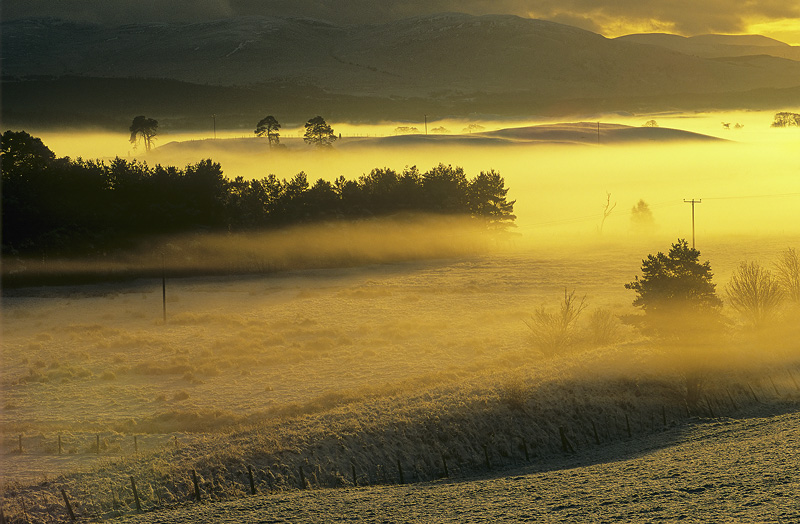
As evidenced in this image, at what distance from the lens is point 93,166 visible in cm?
10212

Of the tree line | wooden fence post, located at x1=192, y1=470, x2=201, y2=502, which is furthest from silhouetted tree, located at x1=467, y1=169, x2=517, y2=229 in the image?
wooden fence post, located at x1=192, y1=470, x2=201, y2=502

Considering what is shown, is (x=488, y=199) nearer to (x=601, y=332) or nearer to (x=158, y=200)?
(x=158, y=200)

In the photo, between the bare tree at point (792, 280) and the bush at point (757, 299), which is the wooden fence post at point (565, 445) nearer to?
the bush at point (757, 299)

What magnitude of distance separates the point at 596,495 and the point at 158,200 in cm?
7871

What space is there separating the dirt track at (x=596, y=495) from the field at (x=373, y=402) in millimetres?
153

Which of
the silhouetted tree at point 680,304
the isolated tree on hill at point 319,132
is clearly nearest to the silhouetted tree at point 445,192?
the silhouetted tree at point 680,304

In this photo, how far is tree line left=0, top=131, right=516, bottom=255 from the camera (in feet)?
309

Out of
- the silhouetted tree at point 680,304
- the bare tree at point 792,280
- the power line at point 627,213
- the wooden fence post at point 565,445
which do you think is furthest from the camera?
the power line at point 627,213

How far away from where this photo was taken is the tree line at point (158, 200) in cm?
9419

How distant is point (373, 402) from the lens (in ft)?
153

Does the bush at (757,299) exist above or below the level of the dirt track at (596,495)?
above

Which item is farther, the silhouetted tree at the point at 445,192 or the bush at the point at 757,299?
the silhouetted tree at the point at 445,192

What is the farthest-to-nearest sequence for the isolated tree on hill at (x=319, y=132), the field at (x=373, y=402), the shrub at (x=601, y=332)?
the isolated tree on hill at (x=319, y=132)
the shrub at (x=601, y=332)
the field at (x=373, y=402)

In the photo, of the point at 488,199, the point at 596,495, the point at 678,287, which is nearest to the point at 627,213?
the point at 488,199
